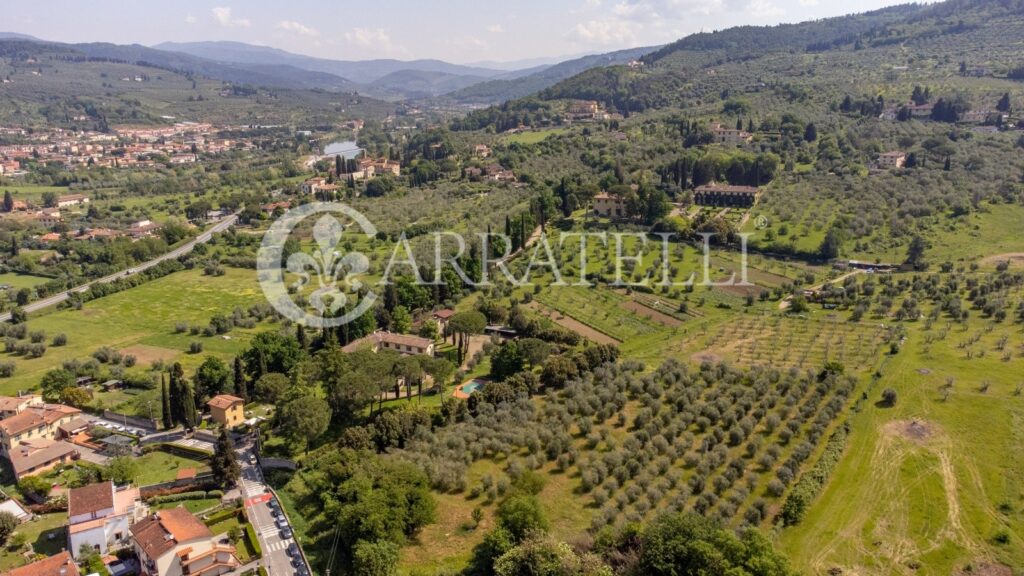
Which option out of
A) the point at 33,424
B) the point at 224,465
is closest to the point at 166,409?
the point at 33,424

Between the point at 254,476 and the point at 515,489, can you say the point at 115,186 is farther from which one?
the point at 515,489

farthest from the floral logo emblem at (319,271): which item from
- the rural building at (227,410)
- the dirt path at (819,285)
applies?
the dirt path at (819,285)

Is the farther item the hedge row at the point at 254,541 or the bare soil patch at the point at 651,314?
the bare soil patch at the point at 651,314

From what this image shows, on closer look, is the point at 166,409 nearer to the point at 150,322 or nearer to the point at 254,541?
the point at 254,541

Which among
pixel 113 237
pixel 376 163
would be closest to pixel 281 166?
pixel 376 163

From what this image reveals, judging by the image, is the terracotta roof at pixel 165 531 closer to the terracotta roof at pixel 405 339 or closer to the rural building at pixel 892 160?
the terracotta roof at pixel 405 339

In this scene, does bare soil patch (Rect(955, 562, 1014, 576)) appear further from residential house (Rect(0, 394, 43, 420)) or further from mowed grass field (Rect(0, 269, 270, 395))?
residential house (Rect(0, 394, 43, 420))
